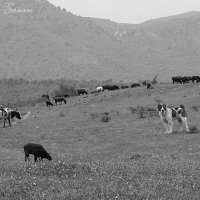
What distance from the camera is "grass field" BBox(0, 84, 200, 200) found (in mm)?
10422

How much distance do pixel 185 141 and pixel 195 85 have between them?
1337 inches

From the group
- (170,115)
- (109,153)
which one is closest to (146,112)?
(170,115)

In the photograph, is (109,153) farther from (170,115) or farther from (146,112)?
(146,112)

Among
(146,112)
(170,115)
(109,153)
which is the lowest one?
Result: (146,112)

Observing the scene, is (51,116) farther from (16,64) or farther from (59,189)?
(16,64)

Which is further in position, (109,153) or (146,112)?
(146,112)

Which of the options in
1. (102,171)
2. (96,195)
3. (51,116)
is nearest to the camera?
(96,195)

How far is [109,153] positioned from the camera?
23312 millimetres

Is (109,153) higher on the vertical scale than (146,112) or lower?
higher

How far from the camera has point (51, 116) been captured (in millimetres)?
49406

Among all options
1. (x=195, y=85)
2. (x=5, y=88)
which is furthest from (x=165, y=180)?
(x=5, y=88)

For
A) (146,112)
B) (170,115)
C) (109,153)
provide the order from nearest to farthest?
(109,153) < (170,115) < (146,112)

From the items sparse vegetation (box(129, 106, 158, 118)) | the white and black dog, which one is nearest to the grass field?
sparse vegetation (box(129, 106, 158, 118))

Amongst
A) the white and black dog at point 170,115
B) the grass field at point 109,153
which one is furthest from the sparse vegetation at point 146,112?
the white and black dog at point 170,115
